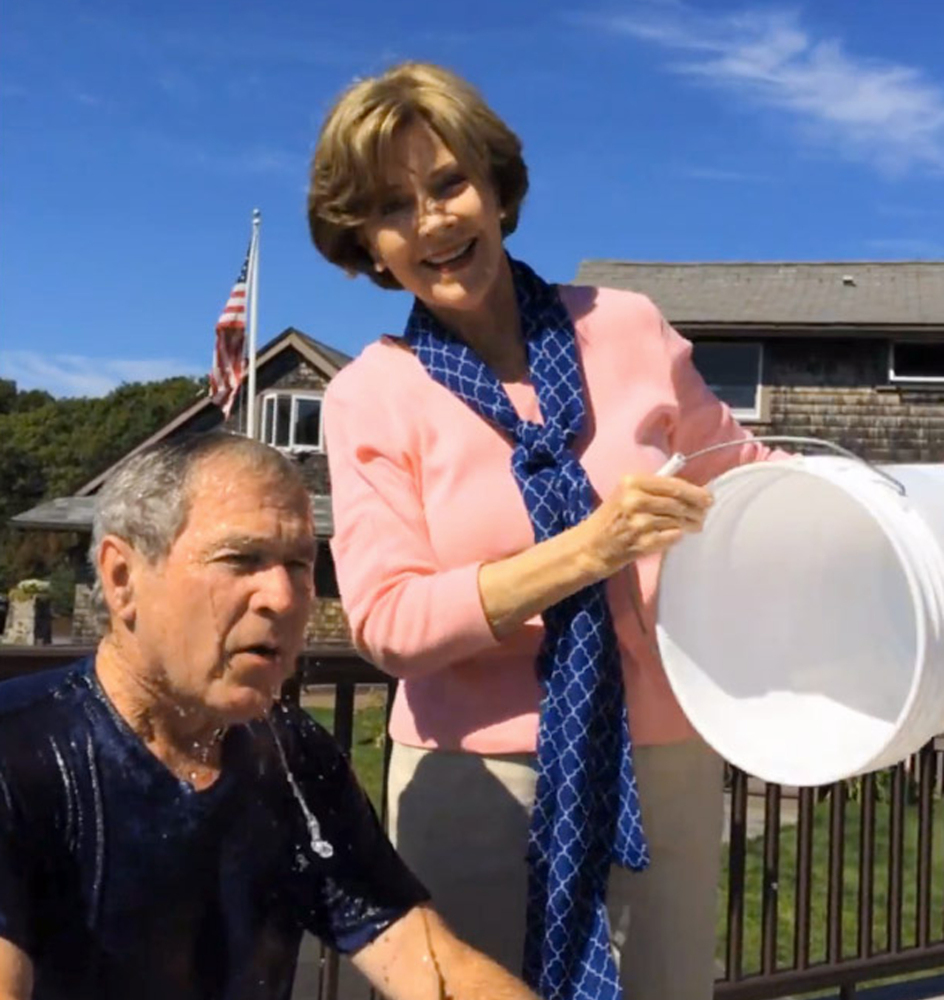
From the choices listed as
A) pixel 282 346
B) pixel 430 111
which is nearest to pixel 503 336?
pixel 430 111

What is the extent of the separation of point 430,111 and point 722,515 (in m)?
0.65

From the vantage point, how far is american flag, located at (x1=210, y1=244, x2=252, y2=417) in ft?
72.8

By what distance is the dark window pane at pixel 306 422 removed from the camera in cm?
2878

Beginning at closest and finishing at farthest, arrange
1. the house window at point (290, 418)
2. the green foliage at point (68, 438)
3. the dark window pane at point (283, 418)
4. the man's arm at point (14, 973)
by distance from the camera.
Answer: the man's arm at point (14, 973), the house window at point (290, 418), the dark window pane at point (283, 418), the green foliage at point (68, 438)

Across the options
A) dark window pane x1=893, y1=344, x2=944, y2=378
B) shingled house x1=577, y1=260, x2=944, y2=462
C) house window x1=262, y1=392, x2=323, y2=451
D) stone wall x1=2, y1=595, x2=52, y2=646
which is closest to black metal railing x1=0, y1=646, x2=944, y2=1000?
shingled house x1=577, y1=260, x2=944, y2=462

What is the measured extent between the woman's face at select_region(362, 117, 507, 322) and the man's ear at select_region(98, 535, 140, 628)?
24.3 inches

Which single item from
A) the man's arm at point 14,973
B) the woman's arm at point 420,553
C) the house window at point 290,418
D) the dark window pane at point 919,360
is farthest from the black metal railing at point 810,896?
the house window at point 290,418

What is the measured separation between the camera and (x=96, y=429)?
2162 inches

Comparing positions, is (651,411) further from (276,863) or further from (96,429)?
(96,429)

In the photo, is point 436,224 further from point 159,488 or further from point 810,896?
point 810,896

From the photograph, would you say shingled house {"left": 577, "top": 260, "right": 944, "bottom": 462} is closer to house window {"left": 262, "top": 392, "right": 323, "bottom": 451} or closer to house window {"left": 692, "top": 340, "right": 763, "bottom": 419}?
house window {"left": 692, "top": 340, "right": 763, "bottom": 419}

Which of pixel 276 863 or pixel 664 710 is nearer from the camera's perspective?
pixel 276 863

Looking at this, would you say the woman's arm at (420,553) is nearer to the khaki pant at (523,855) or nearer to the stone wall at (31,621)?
the khaki pant at (523,855)

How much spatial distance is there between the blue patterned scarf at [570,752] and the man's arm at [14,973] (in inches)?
26.8
